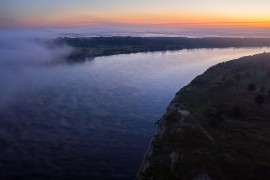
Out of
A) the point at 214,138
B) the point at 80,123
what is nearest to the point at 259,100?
the point at 214,138

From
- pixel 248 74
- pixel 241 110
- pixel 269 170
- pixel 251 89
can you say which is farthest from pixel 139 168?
pixel 248 74

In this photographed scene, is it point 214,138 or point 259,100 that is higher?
point 259,100

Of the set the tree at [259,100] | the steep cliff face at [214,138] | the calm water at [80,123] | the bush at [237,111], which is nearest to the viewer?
the steep cliff face at [214,138]

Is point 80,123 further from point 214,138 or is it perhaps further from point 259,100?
point 259,100

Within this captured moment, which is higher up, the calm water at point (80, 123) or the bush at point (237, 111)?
the bush at point (237, 111)

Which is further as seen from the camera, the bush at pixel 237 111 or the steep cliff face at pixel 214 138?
the bush at pixel 237 111

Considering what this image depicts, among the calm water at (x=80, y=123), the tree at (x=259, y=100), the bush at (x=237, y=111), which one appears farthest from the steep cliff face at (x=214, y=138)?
the calm water at (x=80, y=123)

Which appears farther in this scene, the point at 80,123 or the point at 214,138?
the point at 80,123

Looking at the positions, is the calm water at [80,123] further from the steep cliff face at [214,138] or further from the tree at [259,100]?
the tree at [259,100]
